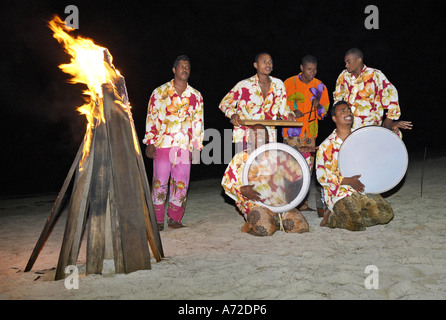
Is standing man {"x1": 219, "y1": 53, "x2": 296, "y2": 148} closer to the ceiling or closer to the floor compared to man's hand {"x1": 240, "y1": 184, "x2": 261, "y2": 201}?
closer to the ceiling

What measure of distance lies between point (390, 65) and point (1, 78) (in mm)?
18086

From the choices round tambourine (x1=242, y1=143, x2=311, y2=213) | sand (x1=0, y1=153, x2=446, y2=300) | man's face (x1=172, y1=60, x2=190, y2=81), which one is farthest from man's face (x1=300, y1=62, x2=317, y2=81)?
sand (x1=0, y1=153, x2=446, y2=300)

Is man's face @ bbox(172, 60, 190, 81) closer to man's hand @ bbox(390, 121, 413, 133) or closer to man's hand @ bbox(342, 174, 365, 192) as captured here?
man's hand @ bbox(342, 174, 365, 192)

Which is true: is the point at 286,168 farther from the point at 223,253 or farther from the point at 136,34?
the point at 136,34

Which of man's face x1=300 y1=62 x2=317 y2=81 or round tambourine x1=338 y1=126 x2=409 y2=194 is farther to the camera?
man's face x1=300 y1=62 x2=317 y2=81

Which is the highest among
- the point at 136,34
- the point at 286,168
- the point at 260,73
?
the point at 136,34

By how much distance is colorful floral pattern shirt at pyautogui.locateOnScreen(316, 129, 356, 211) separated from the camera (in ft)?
15.0

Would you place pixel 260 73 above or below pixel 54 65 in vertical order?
below

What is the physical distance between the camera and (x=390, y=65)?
2042 centimetres

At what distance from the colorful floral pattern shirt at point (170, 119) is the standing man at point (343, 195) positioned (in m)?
1.55

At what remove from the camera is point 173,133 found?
15.8ft

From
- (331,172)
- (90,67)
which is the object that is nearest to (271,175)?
(331,172)
